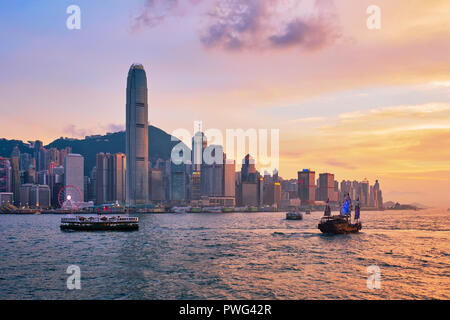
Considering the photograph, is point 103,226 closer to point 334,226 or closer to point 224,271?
point 334,226

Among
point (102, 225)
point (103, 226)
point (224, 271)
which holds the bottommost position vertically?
point (103, 226)

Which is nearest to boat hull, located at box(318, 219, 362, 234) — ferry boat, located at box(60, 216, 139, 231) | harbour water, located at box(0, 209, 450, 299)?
harbour water, located at box(0, 209, 450, 299)

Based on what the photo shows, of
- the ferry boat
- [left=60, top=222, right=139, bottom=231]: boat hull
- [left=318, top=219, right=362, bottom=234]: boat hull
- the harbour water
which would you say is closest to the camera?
the harbour water

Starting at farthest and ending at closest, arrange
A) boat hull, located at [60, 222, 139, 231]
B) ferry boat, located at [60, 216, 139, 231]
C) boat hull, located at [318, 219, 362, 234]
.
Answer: ferry boat, located at [60, 216, 139, 231] < boat hull, located at [60, 222, 139, 231] < boat hull, located at [318, 219, 362, 234]

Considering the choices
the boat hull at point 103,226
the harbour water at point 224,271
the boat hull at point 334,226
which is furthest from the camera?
the boat hull at point 103,226

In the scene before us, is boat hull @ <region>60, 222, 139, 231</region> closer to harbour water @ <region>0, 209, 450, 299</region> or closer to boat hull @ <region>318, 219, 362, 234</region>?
harbour water @ <region>0, 209, 450, 299</region>

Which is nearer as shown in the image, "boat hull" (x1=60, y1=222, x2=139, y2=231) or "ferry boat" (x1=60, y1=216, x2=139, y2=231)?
"boat hull" (x1=60, y1=222, x2=139, y2=231)

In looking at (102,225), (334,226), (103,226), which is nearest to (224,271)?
(334,226)

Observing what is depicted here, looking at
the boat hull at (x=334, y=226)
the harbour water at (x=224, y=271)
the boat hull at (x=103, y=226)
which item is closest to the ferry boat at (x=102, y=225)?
the boat hull at (x=103, y=226)

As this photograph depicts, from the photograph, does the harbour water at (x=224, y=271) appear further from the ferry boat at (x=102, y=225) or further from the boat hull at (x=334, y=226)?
the ferry boat at (x=102, y=225)

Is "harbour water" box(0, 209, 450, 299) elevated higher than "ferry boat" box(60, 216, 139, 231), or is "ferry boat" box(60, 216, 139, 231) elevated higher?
"harbour water" box(0, 209, 450, 299)
